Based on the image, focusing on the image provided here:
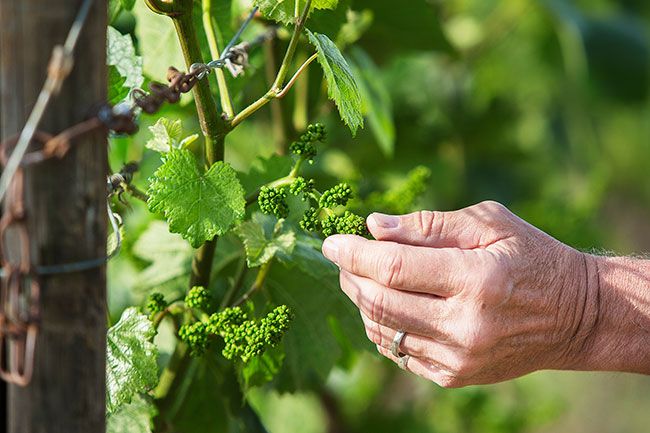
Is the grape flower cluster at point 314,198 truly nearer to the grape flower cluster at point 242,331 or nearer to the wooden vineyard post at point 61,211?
the grape flower cluster at point 242,331

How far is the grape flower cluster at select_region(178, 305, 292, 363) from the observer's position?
0.80 m

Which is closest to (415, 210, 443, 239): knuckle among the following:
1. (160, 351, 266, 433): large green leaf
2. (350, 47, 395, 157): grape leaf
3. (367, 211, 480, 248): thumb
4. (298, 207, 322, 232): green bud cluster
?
(367, 211, 480, 248): thumb

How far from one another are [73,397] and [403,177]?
1.40 metres

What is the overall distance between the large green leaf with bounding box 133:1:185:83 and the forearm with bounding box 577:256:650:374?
511 millimetres

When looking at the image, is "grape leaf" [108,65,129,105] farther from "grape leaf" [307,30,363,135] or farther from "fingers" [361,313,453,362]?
"fingers" [361,313,453,362]

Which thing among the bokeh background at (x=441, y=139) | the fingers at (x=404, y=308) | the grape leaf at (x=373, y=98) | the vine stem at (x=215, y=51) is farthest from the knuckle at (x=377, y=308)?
the grape leaf at (x=373, y=98)

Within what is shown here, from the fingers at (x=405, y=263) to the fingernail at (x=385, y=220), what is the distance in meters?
0.02

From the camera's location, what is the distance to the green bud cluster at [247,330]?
0.80 metres

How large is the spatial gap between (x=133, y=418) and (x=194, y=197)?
0.26 m

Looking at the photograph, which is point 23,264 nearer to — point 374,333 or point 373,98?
point 374,333

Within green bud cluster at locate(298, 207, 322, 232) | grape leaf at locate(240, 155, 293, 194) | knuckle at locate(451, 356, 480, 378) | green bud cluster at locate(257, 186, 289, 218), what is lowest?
knuckle at locate(451, 356, 480, 378)

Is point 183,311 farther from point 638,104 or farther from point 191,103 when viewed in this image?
point 638,104

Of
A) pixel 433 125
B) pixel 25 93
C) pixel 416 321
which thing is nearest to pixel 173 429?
pixel 416 321

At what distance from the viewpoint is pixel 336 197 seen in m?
0.79
